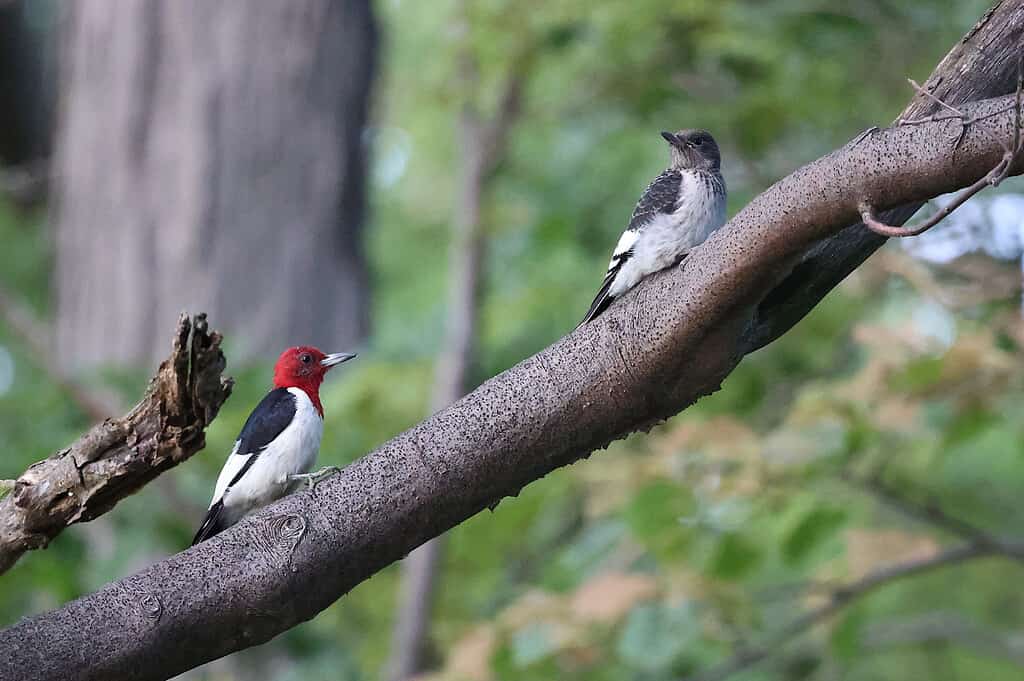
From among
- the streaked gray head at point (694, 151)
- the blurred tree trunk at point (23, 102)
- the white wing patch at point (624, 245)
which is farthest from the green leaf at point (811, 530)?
the blurred tree trunk at point (23, 102)

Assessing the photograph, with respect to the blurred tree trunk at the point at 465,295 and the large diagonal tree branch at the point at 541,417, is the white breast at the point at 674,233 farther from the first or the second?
the blurred tree trunk at the point at 465,295

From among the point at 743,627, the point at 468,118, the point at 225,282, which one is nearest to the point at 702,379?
the point at 743,627

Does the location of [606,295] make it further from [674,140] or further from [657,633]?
[657,633]

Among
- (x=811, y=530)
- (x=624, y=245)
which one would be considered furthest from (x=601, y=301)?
(x=811, y=530)

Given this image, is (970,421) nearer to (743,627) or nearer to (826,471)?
Result: (826,471)

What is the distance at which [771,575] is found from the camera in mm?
10125

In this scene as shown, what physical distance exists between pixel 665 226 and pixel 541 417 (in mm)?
1235

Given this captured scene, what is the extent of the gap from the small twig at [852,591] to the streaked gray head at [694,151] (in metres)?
2.37

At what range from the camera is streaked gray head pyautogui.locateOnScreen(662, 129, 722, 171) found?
4.90m

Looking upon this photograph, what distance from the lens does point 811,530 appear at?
5.84 metres

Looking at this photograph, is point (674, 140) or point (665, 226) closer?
point (665, 226)

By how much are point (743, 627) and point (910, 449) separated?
125cm

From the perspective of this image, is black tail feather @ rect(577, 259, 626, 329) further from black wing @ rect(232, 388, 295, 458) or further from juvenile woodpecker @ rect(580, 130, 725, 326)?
black wing @ rect(232, 388, 295, 458)

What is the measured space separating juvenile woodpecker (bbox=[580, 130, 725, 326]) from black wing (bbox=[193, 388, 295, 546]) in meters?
1.23
